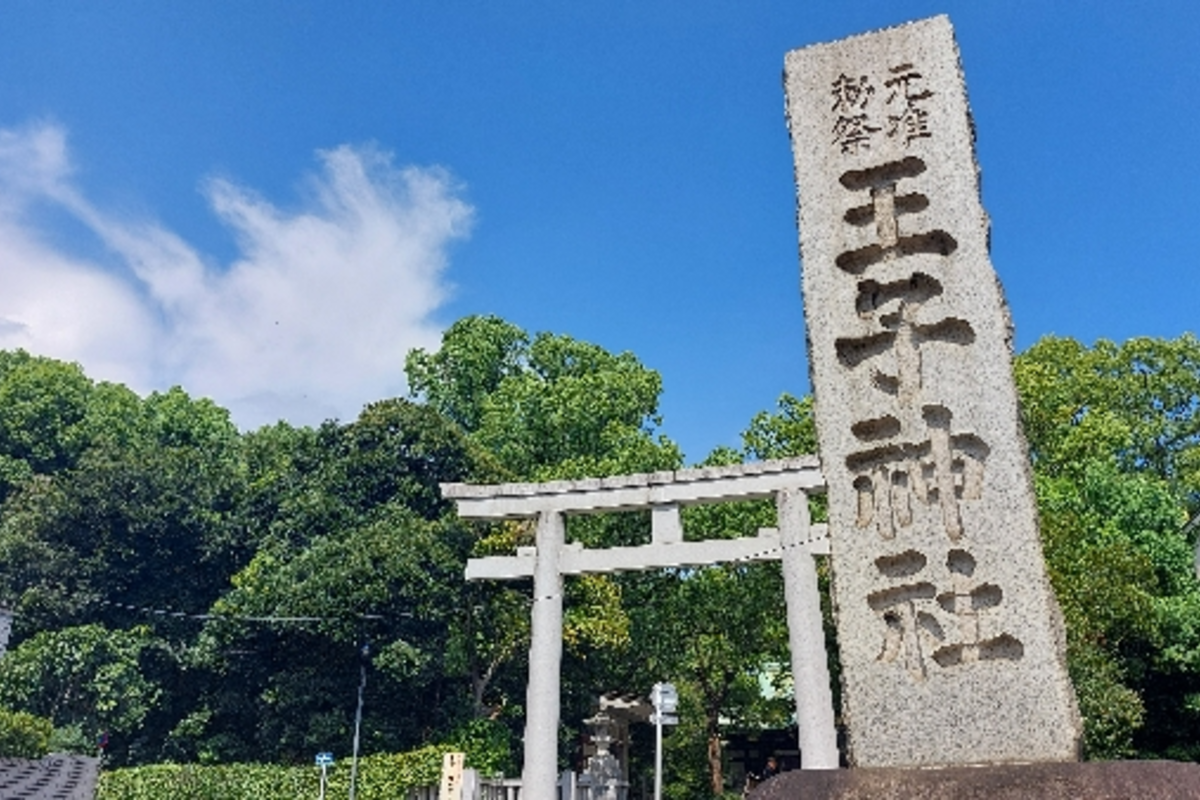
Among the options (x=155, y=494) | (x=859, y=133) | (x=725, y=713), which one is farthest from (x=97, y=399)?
(x=859, y=133)

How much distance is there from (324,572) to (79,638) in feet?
24.6

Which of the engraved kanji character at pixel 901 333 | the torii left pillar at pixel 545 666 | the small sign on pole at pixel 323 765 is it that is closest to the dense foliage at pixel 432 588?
the small sign on pole at pixel 323 765

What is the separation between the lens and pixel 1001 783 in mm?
3217

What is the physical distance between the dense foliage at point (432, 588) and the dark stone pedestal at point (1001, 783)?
11816mm

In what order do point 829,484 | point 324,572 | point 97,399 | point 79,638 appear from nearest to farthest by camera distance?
point 829,484 → point 324,572 → point 79,638 → point 97,399

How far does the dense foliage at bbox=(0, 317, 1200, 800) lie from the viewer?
16.9 m

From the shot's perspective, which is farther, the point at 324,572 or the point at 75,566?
the point at 75,566

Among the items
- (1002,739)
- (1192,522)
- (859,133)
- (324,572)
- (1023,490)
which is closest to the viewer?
(1002,739)

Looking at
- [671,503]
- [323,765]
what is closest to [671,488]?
[671,503]

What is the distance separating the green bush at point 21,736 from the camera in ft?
61.8

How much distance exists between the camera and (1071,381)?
78.6 ft

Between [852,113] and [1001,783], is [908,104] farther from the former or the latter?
[1001,783]

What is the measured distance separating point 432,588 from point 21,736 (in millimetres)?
8605

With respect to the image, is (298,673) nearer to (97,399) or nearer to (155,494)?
(155,494)
